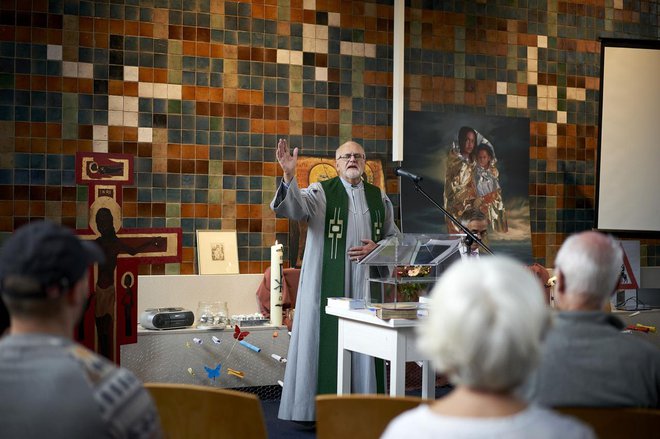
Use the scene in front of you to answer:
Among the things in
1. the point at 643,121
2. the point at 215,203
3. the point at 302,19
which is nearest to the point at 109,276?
the point at 215,203

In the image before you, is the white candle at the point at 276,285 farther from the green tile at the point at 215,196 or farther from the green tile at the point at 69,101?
the green tile at the point at 69,101

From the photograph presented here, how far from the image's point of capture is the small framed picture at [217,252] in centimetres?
645

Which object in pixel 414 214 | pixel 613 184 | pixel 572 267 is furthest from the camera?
pixel 613 184

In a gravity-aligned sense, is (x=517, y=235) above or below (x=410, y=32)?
below

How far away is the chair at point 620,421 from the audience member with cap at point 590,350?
0.13 m

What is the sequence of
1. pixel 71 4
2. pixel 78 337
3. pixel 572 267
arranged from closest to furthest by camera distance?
pixel 572 267
pixel 78 337
pixel 71 4

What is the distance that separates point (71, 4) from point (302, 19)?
5.57 feet

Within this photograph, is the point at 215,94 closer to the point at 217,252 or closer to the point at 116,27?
the point at 116,27

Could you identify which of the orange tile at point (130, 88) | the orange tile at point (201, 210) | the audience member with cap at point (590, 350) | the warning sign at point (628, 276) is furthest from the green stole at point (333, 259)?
the audience member with cap at point (590, 350)

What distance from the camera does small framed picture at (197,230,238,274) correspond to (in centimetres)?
645

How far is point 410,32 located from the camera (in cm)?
722

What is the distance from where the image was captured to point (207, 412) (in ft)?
6.86

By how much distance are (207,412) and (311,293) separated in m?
3.43

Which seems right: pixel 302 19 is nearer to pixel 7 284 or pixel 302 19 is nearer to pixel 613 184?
pixel 613 184
